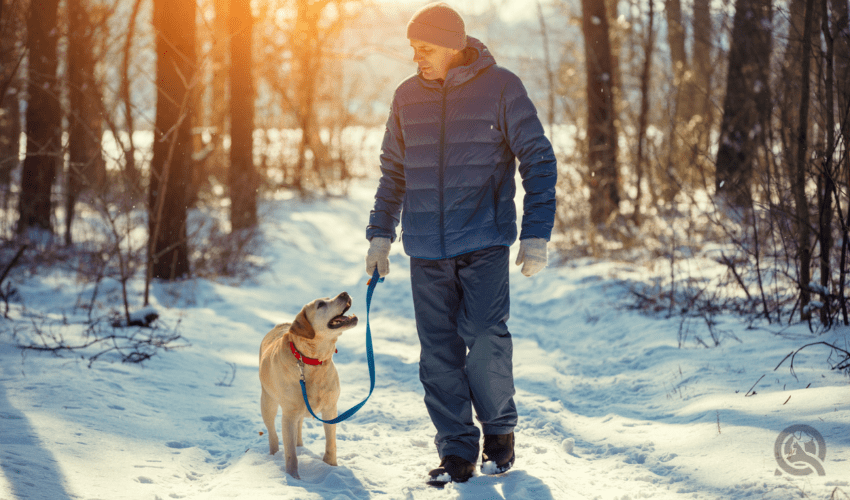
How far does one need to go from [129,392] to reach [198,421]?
637mm

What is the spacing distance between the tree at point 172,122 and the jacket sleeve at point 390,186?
15.1 ft

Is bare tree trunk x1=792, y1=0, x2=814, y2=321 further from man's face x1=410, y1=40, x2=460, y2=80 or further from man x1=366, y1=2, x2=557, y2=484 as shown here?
man's face x1=410, y1=40, x2=460, y2=80

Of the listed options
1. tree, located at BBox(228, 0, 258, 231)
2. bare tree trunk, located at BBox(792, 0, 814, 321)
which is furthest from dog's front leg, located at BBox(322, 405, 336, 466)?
tree, located at BBox(228, 0, 258, 231)

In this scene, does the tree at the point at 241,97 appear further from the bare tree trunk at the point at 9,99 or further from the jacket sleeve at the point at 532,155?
the jacket sleeve at the point at 532,155

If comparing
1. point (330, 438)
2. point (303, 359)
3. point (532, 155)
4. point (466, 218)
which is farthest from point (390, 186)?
point (330, 438)

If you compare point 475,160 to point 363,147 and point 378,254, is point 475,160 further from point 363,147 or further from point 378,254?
point 363,147

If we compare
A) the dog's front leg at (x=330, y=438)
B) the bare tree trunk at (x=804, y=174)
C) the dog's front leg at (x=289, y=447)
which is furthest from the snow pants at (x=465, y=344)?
the bare tree trunk at (x=804, y=174)

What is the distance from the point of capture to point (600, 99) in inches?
436

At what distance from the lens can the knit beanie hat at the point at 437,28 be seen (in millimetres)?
3115

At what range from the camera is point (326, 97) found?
1916 centimetres

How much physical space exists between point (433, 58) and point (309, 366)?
174cm

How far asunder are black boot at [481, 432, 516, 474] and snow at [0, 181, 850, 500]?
0.17 ft

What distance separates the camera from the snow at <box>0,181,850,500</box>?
2973 mm

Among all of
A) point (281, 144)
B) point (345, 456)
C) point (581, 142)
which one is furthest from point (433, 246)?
point (281, 144)
